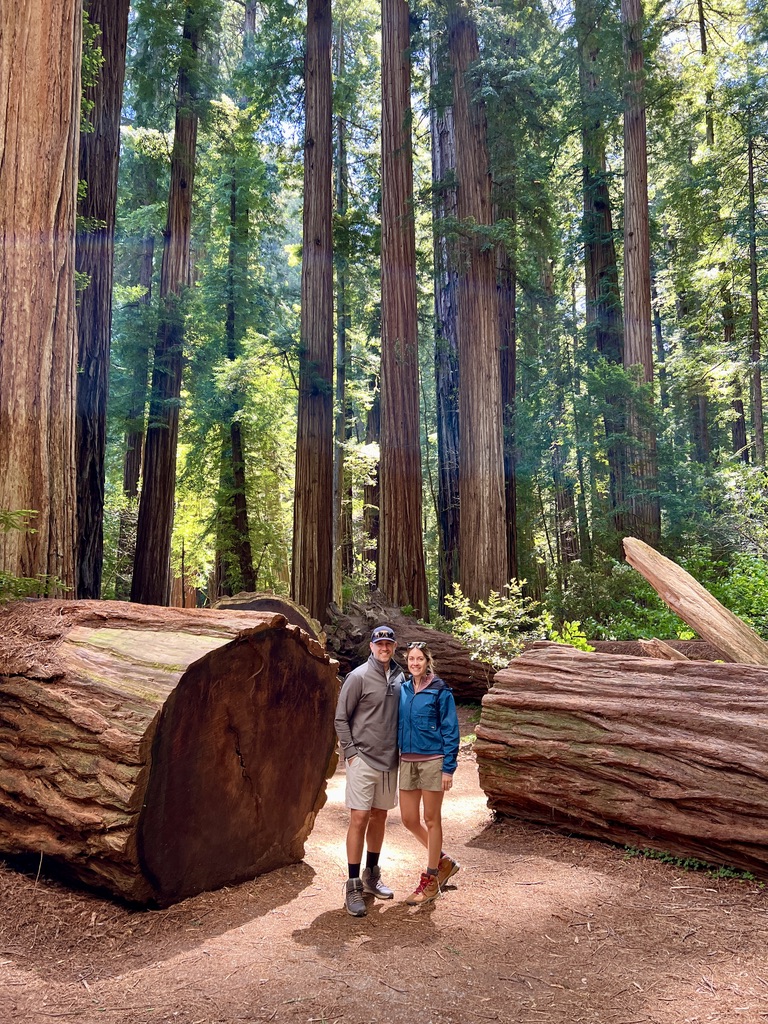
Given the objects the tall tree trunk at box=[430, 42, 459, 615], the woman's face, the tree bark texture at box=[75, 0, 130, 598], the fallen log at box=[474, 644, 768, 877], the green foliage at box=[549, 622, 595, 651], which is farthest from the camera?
the tall tree trunk at box=[430, 42, 459, 615]

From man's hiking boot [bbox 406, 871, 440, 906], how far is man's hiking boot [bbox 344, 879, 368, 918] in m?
0.30

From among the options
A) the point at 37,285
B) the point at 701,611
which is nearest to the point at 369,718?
the point at 701,611

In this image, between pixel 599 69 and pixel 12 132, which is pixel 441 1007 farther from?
pixel 599 69

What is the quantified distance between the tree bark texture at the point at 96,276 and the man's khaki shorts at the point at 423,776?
21.4ft

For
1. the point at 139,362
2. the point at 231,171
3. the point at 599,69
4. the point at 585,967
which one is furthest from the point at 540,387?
the point at 585,967

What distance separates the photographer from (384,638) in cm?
476

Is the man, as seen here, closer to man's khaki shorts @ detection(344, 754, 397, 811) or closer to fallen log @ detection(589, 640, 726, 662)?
man's khaki shorts @ detection(344, 754, 397, 811)

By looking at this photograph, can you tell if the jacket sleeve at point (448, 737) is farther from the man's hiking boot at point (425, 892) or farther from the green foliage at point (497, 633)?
the green foliage at point (497, 633)

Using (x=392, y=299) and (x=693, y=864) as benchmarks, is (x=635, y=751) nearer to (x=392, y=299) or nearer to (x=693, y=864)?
(x=693, y=864)

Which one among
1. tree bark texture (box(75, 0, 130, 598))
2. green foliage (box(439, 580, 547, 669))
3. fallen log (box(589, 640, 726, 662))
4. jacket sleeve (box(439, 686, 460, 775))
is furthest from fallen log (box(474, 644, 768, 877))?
tree bark texture (box(75, 0, 130, 598))

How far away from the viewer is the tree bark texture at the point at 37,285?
19.1 feet

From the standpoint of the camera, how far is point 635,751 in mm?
5352

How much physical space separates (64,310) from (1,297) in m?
0.48

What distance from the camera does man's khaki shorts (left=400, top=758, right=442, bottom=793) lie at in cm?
457
